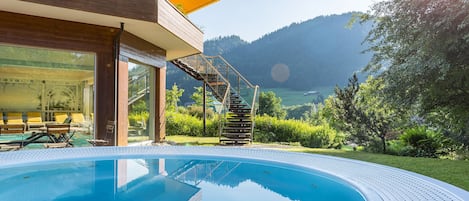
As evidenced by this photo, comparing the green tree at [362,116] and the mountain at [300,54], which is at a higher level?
the mountain at [300,54]

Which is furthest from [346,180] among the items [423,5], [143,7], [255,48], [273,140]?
[255,48]

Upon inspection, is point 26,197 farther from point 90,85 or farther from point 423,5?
point 423,5

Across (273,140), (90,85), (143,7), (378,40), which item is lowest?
(273,140)

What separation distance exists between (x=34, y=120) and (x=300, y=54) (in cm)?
4411

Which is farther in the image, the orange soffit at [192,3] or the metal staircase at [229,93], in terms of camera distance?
the orange soffit at [192,3]

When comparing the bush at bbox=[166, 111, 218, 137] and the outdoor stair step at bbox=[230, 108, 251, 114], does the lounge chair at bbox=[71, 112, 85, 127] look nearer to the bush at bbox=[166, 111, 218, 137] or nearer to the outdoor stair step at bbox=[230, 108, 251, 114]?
the outdoor stair step at bbox=[230, 108, 251, 114]

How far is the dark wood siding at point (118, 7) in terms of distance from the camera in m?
7.07

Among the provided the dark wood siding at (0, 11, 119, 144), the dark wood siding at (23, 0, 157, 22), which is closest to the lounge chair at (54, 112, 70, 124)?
the dark wood siding at (0, 11, 119, 144)

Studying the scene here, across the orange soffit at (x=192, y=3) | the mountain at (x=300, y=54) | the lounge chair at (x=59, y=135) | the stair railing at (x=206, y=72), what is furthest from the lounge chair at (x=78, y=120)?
the mountain at (x=300, y=54)

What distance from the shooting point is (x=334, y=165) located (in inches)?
247

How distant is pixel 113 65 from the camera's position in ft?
28.9

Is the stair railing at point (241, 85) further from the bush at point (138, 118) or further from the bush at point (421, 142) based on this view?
the bush at point (421, 142)

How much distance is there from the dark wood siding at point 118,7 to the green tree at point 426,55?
→ 5.43 metres

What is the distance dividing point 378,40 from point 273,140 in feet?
26.3
